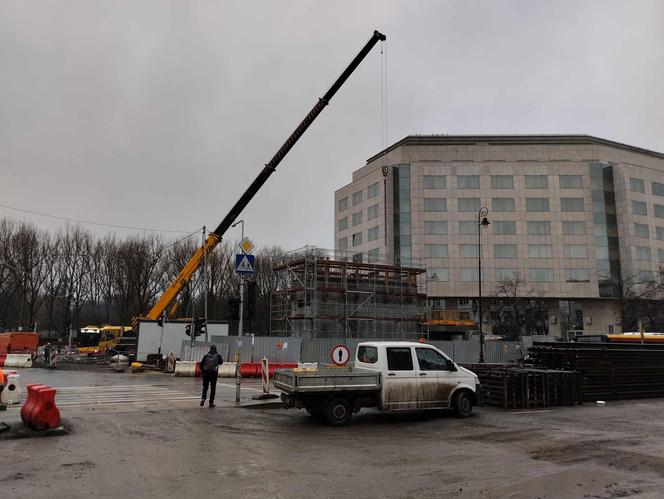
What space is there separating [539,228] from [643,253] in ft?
47.4

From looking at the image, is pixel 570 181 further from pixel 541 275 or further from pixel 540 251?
pixel 541 275

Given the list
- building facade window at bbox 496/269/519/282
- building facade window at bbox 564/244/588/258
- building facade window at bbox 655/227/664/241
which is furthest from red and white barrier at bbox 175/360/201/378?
building facade window at bbox 655/227/664/241

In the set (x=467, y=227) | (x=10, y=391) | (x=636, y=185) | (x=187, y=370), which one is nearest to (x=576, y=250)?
(x=636, y=185)

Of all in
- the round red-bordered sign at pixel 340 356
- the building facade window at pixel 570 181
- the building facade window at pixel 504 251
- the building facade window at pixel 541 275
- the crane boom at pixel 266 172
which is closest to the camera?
the round red-bordered sign at pixel 340 356

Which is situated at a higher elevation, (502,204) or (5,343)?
(502,204)

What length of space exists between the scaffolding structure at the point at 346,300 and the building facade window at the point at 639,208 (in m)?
45.1

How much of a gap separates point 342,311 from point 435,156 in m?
41.7

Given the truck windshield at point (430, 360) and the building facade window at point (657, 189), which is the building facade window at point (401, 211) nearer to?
the building facade window at point (657, 189)

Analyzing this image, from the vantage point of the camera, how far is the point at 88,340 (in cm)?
5441

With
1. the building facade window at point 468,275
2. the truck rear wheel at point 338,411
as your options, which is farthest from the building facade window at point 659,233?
the truck rear wheel at point 338,411

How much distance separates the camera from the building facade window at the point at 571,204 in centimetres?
6894

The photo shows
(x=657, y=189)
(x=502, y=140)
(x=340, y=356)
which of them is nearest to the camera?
(x=340, y=356)

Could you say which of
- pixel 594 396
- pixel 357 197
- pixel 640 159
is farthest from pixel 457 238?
pixel 594 396

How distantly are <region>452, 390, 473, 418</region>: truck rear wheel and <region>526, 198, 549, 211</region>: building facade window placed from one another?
61.3 metres
